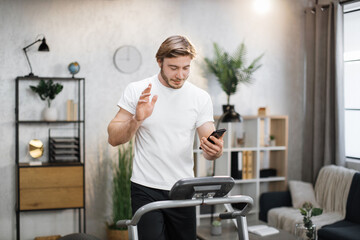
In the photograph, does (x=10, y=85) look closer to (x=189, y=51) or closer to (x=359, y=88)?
(x=189, y=51)

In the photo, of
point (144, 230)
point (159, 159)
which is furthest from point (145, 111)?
point (144, 230)

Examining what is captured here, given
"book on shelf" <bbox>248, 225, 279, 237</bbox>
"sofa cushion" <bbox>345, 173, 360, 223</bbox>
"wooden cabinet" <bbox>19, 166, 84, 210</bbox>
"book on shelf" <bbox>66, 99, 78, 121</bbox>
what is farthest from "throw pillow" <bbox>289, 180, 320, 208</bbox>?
"book on shelf" <bbox>66, 99, 78, 121</bbox>

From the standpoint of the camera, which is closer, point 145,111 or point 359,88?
point 145,111

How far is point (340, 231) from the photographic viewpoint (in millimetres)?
3992

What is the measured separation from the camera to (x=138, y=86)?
2363mm

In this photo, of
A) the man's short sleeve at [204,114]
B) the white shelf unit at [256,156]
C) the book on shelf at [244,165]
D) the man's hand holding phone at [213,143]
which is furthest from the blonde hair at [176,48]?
the book on shelf at [244,165]

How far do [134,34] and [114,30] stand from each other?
0.21m

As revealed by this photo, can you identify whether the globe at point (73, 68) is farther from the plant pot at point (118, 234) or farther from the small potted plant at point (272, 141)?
the small potted plant at point (272, 141)

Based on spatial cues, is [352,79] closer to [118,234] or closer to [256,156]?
[256,156]

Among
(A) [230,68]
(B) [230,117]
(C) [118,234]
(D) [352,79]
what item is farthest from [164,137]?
(D) [352,79]

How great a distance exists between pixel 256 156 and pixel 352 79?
132 centimetres

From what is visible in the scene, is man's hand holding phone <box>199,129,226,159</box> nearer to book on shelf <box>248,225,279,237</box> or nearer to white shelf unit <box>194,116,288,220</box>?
book on shelf <box>248,225,279,237</box>

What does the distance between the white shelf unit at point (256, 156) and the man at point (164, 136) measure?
2418 mm

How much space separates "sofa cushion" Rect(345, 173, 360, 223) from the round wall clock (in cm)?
245
